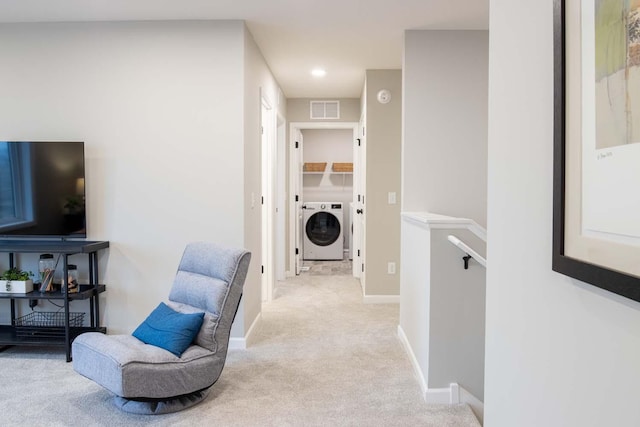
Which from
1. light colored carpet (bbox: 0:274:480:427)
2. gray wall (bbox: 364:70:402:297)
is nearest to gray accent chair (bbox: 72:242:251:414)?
light colored carpet (bbox: 0:274:480:427)

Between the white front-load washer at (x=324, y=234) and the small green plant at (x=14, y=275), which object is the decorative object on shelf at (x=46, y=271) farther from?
the white front-load washer at (x=324, y=234)

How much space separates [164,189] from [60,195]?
2.42 feet

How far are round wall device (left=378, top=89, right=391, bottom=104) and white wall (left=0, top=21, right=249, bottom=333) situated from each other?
6.09 feet

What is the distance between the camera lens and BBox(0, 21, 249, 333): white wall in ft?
11.1

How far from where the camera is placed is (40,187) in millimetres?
3309

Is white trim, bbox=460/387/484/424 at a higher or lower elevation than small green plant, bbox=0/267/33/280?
lower

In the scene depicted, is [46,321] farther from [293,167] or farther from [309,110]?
[309,110]

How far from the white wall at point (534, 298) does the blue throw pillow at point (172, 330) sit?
5.57 ft

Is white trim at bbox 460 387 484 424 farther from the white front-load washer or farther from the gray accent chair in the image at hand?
the white front-load washer

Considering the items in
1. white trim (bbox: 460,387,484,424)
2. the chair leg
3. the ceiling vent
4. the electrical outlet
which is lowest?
white trim (bbox: 460,387,484,424)

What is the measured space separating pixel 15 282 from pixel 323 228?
510 cm

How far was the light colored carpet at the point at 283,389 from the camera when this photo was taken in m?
2.35

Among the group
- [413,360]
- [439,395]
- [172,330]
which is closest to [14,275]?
[172,330]

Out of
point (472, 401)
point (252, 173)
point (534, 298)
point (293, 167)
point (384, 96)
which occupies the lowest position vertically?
point (472, 401)
